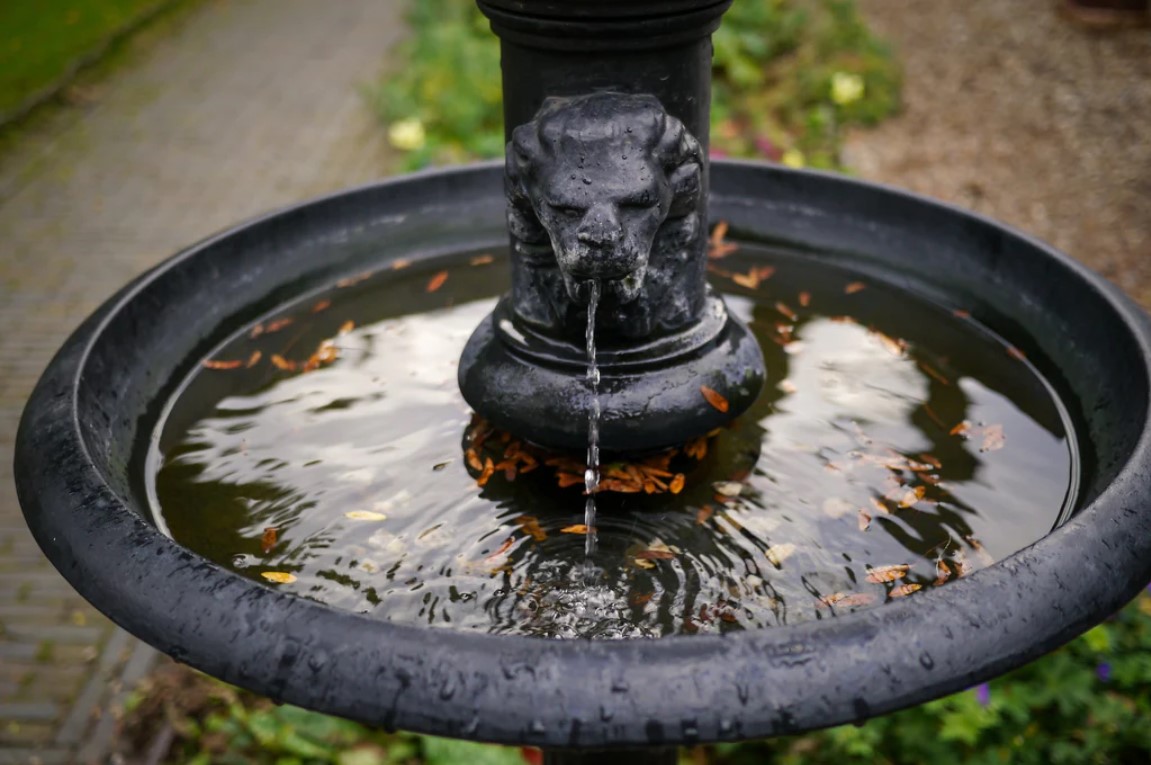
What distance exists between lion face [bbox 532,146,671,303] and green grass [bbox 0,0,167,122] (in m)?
8.51

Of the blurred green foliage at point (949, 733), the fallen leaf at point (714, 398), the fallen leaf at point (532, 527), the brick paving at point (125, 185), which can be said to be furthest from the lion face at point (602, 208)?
the brick paving at point (125, 185)

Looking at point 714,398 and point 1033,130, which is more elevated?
point 714,398

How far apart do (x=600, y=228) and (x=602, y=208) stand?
0.04 metres

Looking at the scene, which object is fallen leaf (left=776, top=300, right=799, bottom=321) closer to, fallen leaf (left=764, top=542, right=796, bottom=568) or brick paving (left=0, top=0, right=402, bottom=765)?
fallen leaf (left=764, top=542, right=796, bottom=568)

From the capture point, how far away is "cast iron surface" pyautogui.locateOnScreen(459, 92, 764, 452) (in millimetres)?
1907

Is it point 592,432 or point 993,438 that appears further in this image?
point 993,438

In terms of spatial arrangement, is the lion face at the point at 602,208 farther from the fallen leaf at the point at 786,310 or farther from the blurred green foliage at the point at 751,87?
the blurred green foliage at the point at 751,87

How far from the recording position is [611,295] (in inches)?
82.7

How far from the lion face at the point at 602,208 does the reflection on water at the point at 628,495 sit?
0.57 m

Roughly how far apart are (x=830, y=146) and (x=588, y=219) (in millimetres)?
5706

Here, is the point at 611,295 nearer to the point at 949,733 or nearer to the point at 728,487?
the point at 728,487

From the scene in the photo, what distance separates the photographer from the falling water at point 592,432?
2.09m

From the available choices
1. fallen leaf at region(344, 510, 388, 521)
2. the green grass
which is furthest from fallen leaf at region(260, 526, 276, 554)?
the green grass

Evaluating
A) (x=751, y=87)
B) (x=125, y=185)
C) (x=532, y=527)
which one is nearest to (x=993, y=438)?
(x=532, y=527)
